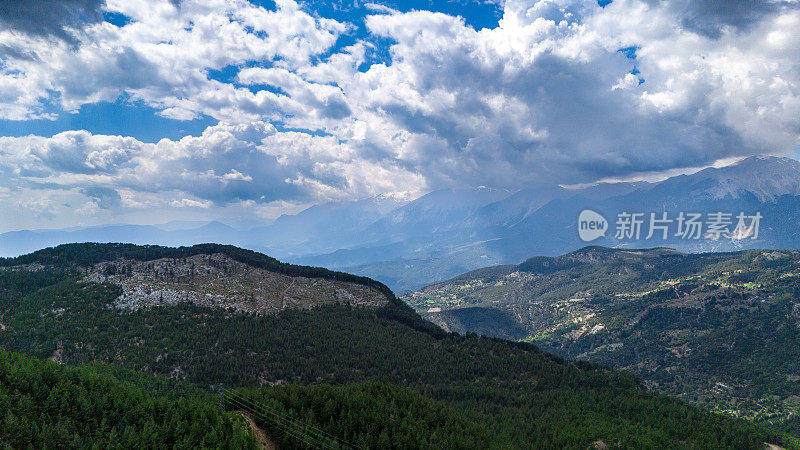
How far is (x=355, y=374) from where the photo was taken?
103750 mm

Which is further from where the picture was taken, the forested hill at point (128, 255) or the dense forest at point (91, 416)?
the forested hill at point (128, 255)

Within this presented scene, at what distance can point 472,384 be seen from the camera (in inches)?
4146

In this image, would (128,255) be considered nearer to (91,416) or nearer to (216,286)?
(216,286)

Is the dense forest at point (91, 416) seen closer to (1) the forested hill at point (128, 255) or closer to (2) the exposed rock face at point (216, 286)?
(2) the exposed rock face at point (216, 286)

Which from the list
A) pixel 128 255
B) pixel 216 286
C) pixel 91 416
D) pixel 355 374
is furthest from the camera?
pixel 128 255

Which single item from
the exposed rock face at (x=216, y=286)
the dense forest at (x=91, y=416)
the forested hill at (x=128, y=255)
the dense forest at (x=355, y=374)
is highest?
the forested hill at (x=128, y=255)

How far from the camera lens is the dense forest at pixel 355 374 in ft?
184

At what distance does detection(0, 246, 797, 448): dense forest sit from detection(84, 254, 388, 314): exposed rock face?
602 cm

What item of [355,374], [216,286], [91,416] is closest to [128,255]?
[216,286]

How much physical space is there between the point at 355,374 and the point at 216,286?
7524cm

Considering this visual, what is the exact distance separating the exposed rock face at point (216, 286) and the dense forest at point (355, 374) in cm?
602

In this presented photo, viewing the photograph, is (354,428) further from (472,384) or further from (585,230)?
(585,230)

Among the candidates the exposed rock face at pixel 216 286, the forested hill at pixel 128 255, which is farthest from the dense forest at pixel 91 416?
the forested hill at pixel 128 255

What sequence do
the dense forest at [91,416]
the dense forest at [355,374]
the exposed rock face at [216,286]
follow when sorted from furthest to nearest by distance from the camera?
the exposed rock face at [216,286], the dense forest at [355,374], the dense forest at [91,416]
